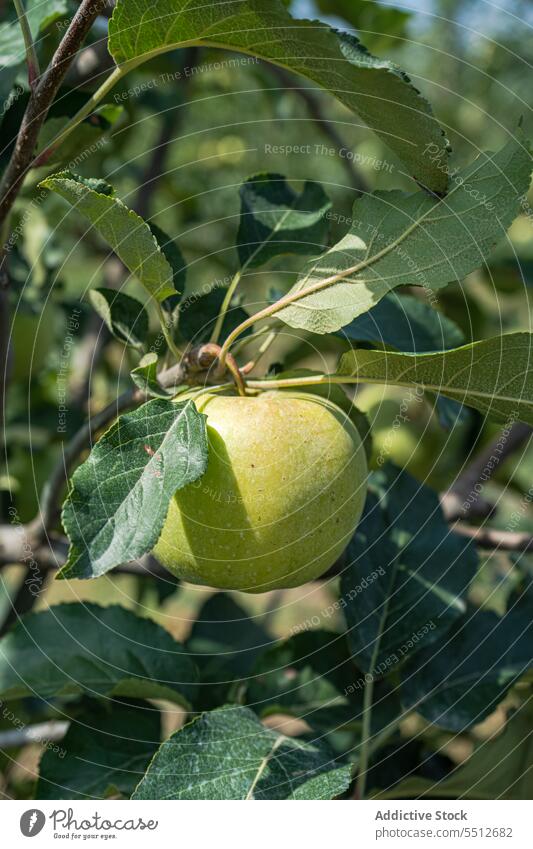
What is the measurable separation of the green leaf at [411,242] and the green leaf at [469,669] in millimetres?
367

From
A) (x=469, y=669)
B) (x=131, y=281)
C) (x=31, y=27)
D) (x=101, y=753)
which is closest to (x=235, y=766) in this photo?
(x=101, y=753)

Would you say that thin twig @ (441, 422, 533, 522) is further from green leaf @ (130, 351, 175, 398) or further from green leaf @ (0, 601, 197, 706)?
green leaf @ (130, 351, 175, 398)

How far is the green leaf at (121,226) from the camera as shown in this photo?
42cm

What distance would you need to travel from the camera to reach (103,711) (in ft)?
2.27

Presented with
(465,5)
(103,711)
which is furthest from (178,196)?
(465,5)

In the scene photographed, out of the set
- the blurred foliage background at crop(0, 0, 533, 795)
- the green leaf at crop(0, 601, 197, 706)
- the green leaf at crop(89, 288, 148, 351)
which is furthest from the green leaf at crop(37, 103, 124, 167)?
the green leaf at crop(0, 601, 197, 706)

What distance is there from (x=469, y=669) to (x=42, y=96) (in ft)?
1.80

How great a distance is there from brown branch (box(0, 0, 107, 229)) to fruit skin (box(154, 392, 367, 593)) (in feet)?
0.57

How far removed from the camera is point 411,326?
2.36 feet

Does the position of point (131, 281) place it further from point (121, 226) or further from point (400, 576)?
point (121, 226)

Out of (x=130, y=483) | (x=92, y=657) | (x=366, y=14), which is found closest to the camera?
(x=130, y=483)

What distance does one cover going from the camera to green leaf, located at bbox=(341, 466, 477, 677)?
684 millimetres

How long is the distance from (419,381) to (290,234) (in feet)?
0.65

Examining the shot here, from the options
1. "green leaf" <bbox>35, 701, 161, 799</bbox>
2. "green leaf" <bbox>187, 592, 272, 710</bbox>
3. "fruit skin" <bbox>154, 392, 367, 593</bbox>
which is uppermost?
"fruit skin" <bbox>154, 392, 367, 593</bbox>
